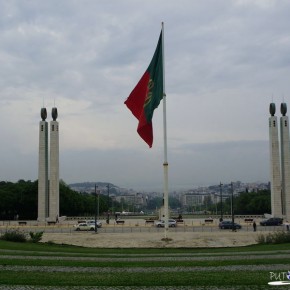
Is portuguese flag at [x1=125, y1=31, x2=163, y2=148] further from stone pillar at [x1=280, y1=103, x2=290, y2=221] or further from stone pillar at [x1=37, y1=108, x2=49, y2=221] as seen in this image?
stone pillar at [x1=280, y1=103, x2=290, y2=221]

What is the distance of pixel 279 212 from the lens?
6831cm

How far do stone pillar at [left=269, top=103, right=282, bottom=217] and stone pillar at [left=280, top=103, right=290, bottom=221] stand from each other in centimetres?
84

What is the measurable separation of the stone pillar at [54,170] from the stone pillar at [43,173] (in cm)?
76

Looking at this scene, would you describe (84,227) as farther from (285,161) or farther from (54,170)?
(285,161)

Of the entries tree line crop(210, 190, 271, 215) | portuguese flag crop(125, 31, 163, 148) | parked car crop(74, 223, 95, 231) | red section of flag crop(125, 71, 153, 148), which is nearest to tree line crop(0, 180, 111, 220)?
parked car crop(74, 223, 95, 231)

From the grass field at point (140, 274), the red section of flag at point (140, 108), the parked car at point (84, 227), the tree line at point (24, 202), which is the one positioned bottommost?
the parked car at point (84, 227)

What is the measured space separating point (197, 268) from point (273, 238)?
17.1 m

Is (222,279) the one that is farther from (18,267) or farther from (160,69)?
(160,69)

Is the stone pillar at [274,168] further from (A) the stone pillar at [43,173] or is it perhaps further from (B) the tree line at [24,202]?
(B) the tree line at [24,202]

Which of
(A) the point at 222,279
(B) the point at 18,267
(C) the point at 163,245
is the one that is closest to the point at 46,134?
(C) the point at 163,245

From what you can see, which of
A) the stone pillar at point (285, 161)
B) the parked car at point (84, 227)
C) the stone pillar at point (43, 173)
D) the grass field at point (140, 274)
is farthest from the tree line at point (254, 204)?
the grass field at point (140, 274)

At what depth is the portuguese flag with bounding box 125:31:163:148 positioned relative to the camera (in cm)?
2489

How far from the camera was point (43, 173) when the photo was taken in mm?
70000

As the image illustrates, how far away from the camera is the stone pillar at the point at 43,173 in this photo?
69250 millimetres
